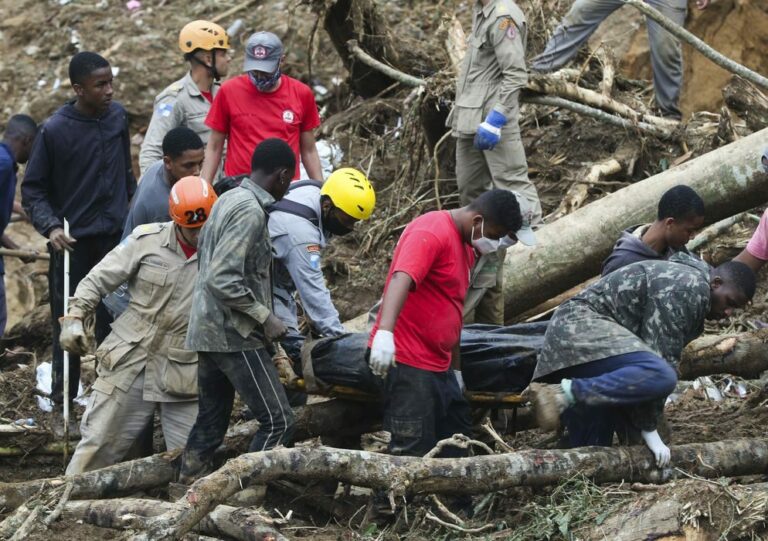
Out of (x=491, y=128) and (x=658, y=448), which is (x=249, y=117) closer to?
(x=491, y=128)

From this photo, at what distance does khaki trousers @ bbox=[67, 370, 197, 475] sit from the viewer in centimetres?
599

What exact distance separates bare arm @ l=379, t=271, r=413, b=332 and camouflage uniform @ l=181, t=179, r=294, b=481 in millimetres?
575

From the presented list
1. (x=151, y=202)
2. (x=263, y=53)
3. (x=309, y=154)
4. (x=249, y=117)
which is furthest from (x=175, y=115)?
(x=151, y=202)

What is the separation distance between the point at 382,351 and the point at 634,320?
1.11 metres

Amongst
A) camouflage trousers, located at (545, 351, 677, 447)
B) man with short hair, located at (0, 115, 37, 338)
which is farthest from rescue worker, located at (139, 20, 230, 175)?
camouflage trousers, located at (545, 351, 677, 447)

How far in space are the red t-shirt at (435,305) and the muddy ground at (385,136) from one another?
70cm

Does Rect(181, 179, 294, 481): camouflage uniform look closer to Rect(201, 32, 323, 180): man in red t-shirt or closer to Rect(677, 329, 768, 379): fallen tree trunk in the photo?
Rect(201, 32, 323, 180): man in red t-shirt

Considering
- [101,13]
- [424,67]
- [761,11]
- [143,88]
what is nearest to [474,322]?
[424,67]

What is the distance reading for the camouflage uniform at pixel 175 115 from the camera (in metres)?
7.30

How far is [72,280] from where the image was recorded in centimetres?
717

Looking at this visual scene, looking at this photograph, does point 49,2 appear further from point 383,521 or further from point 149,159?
point 383,521

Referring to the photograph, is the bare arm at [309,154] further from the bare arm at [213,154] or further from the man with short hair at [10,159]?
the man with short hair at [10,159]

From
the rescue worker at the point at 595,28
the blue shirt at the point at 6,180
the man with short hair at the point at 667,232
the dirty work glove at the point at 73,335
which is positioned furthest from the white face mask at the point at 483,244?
the rescue worker at the point at 595,28

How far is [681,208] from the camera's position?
5.52 metres
